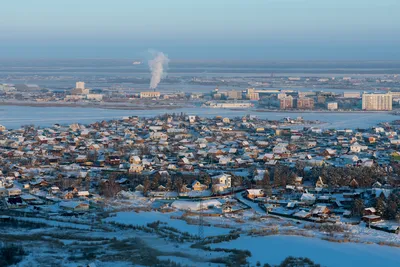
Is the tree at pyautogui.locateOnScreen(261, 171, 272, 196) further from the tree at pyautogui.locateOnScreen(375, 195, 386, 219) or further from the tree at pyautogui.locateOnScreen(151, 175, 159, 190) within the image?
the tree at pyautogui.locateOnScreen(375, 195, 386, 219)

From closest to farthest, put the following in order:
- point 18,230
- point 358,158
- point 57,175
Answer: point 18,230 < point 57,175 < point 358,158

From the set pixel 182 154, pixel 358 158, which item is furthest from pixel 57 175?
pixel 358 158

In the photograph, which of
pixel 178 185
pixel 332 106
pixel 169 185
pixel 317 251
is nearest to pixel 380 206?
pixel 317 251

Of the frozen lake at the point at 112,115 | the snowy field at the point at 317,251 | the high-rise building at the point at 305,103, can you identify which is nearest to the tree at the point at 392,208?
the snowy field at the point at 317,251

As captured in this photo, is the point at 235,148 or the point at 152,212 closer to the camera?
the point at 152,212

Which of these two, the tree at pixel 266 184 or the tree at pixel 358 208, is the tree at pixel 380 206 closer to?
the tree at pixel 358 208

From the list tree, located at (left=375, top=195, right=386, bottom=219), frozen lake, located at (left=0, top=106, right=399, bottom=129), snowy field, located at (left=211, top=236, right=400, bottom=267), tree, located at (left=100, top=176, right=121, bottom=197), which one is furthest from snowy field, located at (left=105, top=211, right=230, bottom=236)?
frozen lake, located at (left=0, top=106, right=399, bottom=129)

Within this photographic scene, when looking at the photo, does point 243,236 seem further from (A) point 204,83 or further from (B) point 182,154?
(A) point 204,83
